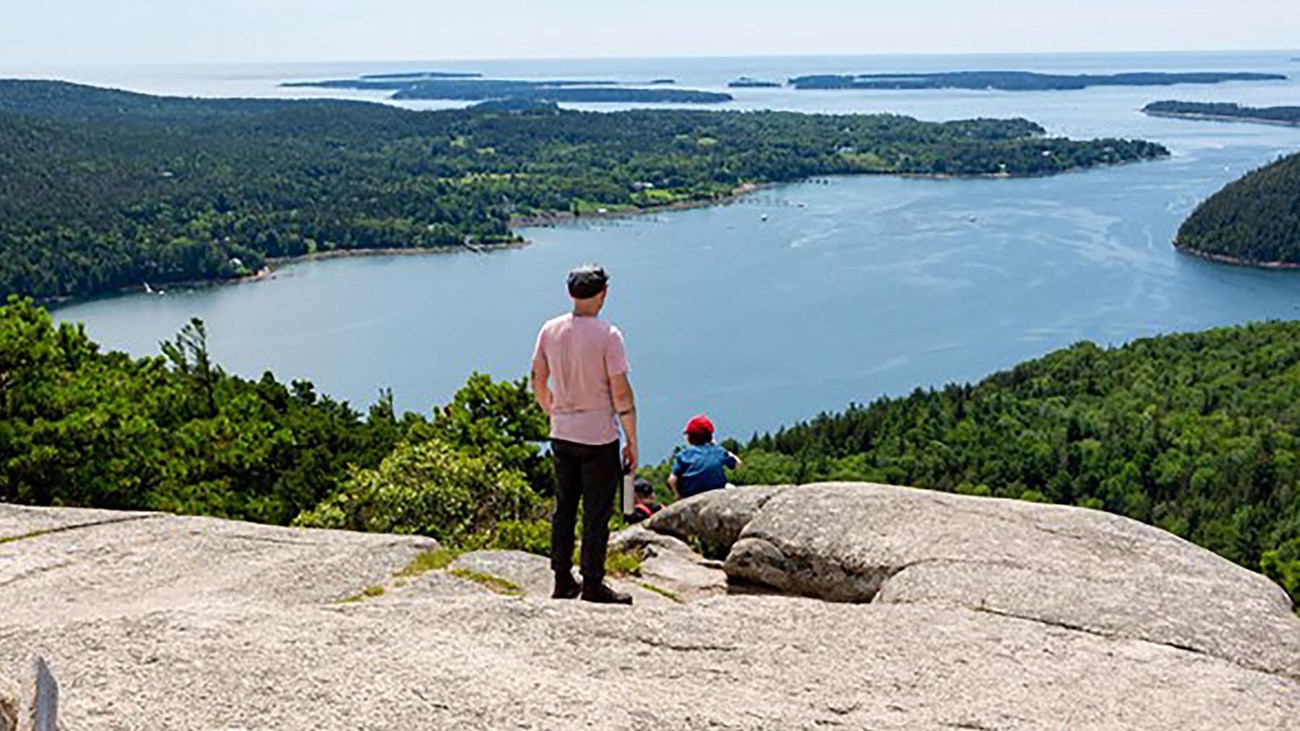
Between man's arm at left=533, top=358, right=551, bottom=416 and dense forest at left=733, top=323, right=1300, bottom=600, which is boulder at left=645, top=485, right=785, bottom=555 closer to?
man's arm at left=533, top=358, right=551, bottom=416

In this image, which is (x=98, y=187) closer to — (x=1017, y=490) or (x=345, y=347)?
(x=345, y=347)

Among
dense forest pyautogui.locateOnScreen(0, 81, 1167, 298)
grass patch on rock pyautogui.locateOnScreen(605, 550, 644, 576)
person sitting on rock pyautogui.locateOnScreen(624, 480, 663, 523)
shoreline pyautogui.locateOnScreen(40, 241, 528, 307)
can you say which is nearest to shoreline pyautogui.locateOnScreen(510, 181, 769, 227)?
dense forest pyautogui.locateOnScreen(0, 81, 1167, 298)

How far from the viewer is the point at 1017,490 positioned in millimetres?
59844

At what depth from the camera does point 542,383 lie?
743 centimetres

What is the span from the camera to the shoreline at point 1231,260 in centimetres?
11750

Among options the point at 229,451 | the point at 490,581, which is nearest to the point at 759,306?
the point at 229,451

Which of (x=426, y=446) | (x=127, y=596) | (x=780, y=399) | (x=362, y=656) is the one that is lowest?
(x=780, y=399)

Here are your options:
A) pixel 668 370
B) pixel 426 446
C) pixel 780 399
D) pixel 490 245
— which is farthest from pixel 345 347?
pixel 426 446

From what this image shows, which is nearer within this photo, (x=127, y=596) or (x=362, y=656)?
(x=362, y=656)

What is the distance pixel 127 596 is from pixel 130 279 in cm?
11885

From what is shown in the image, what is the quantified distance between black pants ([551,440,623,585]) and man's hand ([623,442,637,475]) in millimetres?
44

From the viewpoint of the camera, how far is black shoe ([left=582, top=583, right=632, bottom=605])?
761 cm

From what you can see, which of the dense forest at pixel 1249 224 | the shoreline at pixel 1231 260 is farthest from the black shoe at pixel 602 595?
the shoreline at pixel 1231 260

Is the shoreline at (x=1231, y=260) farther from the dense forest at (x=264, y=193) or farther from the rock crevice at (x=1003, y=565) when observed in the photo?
the rock crevice at (x=1003, y=565)
